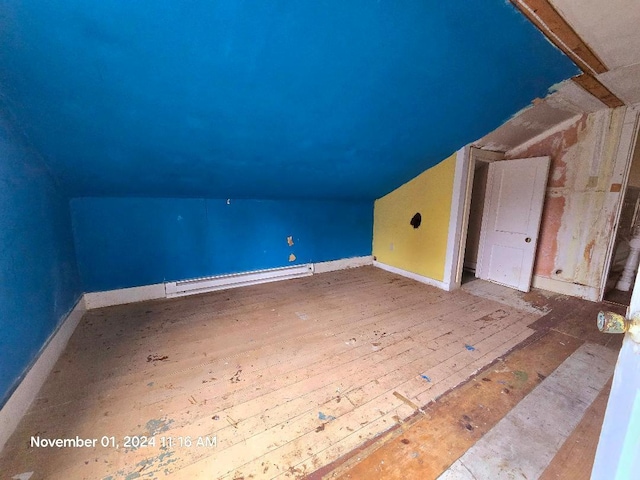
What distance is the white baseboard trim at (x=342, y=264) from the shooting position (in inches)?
165

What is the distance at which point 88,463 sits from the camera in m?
1.19

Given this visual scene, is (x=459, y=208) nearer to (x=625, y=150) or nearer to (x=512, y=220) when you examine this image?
(x=512, y=220)

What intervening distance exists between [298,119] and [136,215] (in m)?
2.15

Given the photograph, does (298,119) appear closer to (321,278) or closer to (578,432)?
(321,278)

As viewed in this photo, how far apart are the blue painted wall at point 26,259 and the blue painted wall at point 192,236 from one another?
411 millimetres

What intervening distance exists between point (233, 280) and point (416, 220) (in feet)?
9.11

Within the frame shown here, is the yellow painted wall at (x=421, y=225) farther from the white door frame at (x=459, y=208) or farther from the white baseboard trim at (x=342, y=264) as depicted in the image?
the white baseboard trim at (x=342, y=264)

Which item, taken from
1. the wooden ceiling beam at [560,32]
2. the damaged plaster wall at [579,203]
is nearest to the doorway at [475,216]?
the damaged plaster wall at [579,203]

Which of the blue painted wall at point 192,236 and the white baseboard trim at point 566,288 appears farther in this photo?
the white baseboard trim at point 566,288

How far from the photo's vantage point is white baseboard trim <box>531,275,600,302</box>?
3.10m

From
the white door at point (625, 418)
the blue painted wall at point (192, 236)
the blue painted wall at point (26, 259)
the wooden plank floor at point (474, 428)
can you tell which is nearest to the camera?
the white door at point (625, 418)

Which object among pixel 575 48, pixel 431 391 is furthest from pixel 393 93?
pixel 431 391

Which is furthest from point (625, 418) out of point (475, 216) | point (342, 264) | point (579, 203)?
point (475, 216)

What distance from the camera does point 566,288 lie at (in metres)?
3.30
